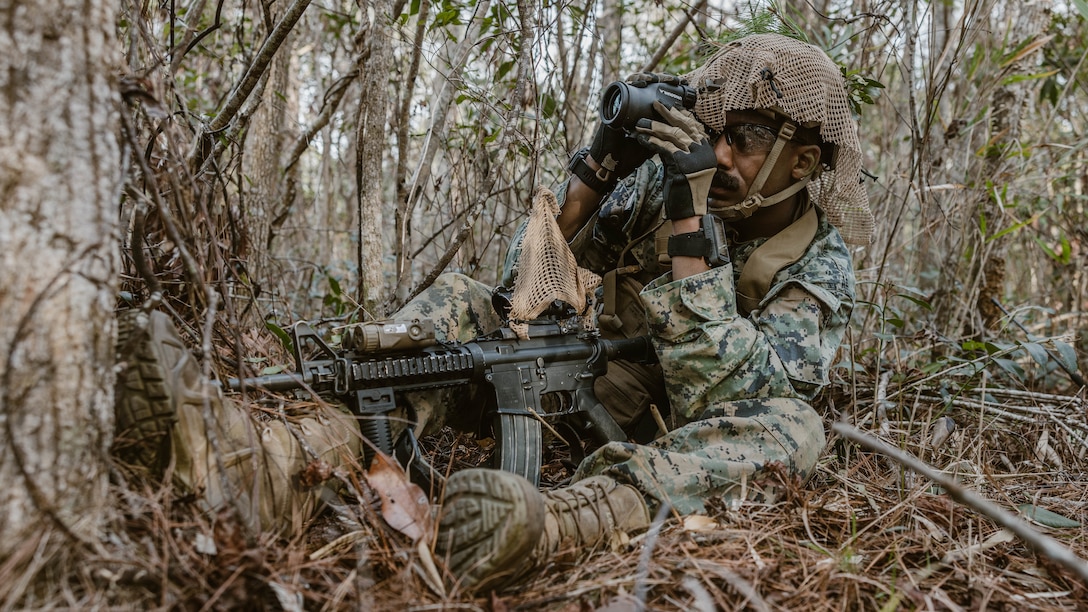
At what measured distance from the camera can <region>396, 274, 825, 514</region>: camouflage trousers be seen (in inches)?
82.2

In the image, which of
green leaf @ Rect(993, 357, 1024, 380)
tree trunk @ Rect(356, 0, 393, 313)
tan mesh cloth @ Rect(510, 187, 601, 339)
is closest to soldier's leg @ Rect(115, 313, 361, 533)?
tan mesh cloth @ Rect(510, 187, 601, 339)

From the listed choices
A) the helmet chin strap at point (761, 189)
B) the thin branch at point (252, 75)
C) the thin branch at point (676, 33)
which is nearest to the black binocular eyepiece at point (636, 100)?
the helmet chin strap at point (761, 189)

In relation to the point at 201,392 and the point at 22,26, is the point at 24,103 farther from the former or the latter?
the point at 201,392

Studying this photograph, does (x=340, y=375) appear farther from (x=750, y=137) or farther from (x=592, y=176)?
(x=750, y=137)

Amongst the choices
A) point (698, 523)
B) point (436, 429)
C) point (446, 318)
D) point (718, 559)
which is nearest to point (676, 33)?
point (446, 318)

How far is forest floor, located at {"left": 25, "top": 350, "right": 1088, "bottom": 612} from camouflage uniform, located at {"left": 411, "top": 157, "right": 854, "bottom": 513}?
5.3 inches

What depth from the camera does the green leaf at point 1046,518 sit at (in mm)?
2146

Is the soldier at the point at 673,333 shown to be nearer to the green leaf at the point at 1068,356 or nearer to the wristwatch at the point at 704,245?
the wristwatch at the point at 704,245

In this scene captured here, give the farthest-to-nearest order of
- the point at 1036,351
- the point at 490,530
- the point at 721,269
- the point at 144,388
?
the point at 1036,351 < the point at 721,269 < the point at 490,530 < the point at 144,388

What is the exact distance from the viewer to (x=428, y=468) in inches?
82.0

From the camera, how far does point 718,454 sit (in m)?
2.18

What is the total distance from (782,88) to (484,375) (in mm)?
1465

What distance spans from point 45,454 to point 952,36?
344 cm

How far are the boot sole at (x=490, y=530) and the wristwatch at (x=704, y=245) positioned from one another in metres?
1.19
